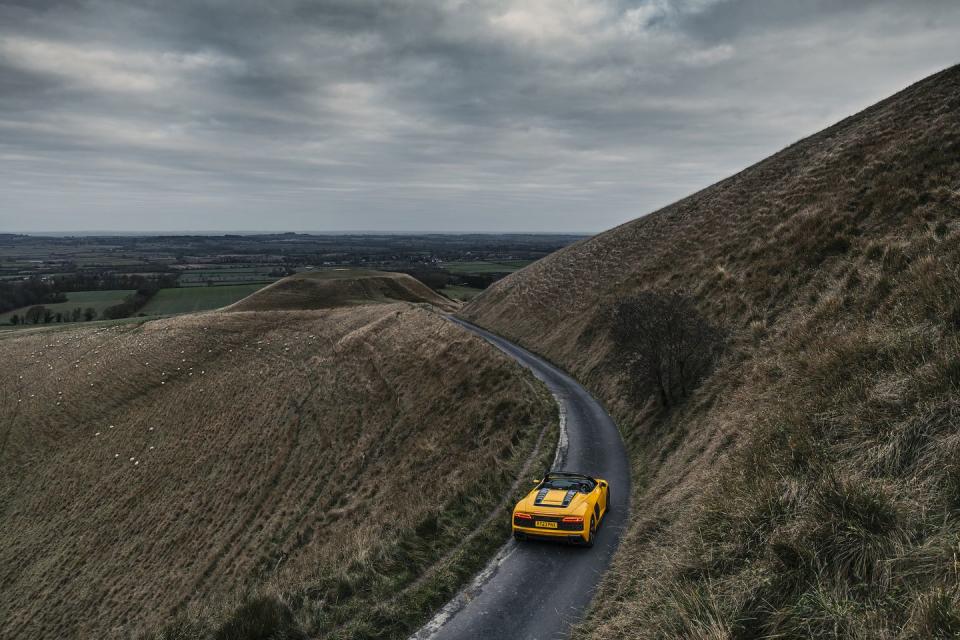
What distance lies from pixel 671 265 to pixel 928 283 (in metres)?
26.6

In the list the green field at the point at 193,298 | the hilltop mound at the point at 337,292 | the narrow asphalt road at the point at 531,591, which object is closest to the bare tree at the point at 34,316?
the green field at the point at 193,298

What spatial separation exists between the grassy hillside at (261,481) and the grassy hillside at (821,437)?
444cm

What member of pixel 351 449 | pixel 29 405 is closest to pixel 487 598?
pixel 351 449

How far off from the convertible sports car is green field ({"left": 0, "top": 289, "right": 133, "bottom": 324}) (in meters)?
115

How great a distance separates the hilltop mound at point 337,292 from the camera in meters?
78.3

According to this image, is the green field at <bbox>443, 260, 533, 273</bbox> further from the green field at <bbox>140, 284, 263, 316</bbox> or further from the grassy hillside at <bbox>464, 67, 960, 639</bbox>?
the grassy hillside at <bbox>464, 67, 960, 639</bbox>

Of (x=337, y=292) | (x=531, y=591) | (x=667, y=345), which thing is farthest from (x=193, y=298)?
(x=531, y=591)

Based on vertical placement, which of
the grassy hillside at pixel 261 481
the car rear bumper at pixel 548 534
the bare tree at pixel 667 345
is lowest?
the grassy hillside at pixel 261 481

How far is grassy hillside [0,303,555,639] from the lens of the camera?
1045 centimetres

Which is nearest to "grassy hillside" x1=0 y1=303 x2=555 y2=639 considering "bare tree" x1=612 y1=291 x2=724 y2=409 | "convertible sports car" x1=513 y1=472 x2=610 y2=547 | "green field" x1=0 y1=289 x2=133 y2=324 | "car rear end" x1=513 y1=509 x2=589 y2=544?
"car rear end" x1=513 y1=509 x2=589 y2=544

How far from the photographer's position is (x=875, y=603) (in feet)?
15.2

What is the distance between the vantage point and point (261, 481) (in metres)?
27.2

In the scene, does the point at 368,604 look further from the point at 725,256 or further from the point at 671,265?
the point at 671,265

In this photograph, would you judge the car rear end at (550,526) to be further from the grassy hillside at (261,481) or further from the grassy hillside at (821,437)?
the grassy hillside at (821,437)
